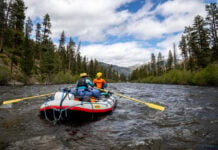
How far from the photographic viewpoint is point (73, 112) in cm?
592

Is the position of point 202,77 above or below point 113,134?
above

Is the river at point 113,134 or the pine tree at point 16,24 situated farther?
the pine tree at point 16,24

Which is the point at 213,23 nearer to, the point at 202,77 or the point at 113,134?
the point at 202,77

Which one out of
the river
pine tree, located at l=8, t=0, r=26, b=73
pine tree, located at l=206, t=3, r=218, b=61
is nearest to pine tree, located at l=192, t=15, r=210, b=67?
pine tree, located at l=206, t=3, r=218, b=61

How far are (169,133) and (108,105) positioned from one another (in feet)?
10.7

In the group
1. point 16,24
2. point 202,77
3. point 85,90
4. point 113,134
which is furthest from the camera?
point 16,24

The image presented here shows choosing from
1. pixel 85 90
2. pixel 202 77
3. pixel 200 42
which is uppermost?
pixel 200 42

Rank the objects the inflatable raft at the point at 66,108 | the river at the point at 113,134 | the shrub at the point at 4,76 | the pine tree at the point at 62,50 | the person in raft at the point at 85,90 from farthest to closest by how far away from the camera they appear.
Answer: the pine tree at the point at 62,50 < the shrub at the point at 4,76 < the person in raft at the point at 85,90 < the inflatable raft at the point at 66,108 < the river at the point at 113,134

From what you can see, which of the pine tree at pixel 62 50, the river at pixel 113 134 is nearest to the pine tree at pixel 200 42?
the river at pixel 113 134

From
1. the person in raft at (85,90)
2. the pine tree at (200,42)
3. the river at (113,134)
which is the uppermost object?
the pine tree at (200,42)

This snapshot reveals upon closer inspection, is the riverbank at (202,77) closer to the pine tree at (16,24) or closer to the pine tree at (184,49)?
the pine tree at (184,49)

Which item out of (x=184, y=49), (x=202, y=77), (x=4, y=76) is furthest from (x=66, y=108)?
(x=184, y=49)

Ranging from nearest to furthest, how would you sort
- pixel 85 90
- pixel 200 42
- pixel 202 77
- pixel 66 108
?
pixel 66 108, pixel 85 90, pixel 202 77, pixel 200 42

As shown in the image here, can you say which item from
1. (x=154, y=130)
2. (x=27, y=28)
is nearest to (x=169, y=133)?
(x=154, y=130)
